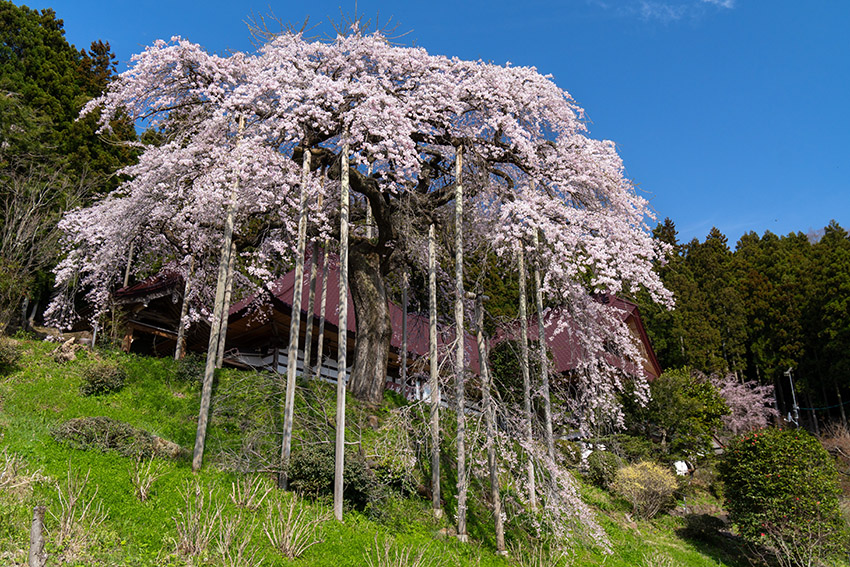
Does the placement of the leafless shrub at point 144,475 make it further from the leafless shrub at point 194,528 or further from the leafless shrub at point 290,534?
the leafless shrub at point 290,534

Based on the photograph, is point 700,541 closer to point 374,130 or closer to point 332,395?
point 332,395

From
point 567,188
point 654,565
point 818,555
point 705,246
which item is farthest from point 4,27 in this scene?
point 705,246

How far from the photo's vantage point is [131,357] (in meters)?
14.8

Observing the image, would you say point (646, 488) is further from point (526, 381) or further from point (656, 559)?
point (526, 381)

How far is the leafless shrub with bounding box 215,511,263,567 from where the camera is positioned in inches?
279

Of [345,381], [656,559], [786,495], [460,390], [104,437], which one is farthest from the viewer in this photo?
[786,495]

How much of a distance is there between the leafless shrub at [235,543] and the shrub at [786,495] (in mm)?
12418

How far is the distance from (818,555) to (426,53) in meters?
15.4

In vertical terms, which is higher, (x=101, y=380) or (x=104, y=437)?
(x=101, y=380)

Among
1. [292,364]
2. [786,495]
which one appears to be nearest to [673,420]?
[786,495]

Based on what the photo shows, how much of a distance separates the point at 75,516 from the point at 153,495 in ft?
4.35

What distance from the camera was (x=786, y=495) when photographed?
14812mm

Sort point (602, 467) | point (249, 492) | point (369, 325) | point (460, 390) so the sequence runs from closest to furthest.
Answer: point (249, 492)
point (460, 390)
point (369, 325)
point (602, 467)

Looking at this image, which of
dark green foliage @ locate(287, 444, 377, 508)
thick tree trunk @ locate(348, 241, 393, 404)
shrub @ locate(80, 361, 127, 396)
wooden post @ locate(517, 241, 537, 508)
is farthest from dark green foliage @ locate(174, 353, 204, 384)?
wooden post @ locate(517, 241, 537, 508)
